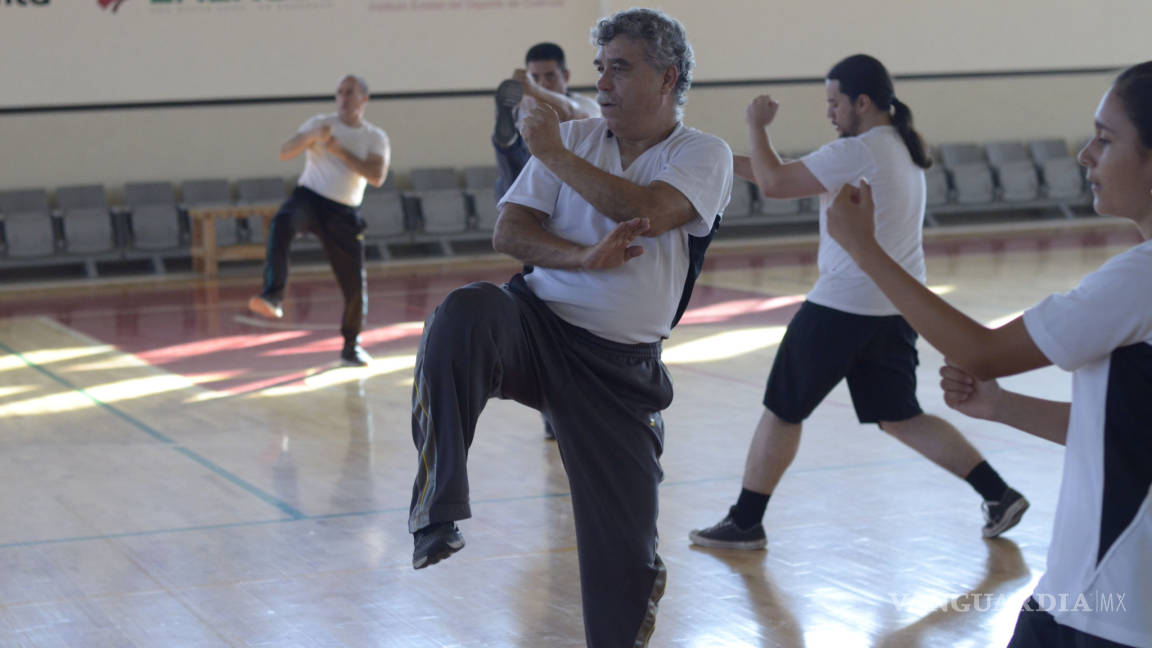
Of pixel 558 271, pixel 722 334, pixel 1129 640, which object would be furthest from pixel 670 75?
pixel 722 334

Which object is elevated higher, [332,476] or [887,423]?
[887,423]

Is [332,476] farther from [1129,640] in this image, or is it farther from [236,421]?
[1129,640]

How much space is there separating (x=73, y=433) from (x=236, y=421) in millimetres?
834

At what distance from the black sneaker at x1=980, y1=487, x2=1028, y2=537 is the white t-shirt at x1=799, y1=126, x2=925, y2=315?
2.87 ft

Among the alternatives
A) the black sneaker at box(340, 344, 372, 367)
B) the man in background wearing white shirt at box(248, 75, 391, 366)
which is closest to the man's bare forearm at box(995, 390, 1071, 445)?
the man in background wearing white shirt at box(248, 75, 391, 366)

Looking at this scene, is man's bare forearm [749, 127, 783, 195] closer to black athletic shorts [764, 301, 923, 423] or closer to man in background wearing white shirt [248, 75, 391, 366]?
black athletic shorts [764, 301, 923, 423]

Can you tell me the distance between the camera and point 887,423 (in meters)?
4.95

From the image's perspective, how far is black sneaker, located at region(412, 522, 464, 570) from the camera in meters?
2.84

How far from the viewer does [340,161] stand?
8.85m

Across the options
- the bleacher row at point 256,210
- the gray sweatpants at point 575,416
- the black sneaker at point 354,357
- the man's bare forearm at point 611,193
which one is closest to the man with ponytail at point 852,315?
the gray sweatpants at point 575,416

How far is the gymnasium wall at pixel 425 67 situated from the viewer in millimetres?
14789

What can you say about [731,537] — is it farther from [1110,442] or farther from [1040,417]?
[1110,442]

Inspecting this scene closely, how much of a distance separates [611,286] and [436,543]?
2.42ft

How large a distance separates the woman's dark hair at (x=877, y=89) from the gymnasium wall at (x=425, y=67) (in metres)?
11.8
